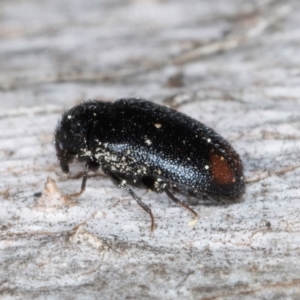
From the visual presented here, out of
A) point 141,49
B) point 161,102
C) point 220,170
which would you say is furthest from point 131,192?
point 141,49

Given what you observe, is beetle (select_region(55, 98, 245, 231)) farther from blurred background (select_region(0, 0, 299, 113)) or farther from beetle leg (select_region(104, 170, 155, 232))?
blurred background (select_region(0, 0, 299, 113))

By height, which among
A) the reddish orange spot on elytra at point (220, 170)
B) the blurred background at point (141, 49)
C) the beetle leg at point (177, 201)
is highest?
the blurred background at point (141, 49)

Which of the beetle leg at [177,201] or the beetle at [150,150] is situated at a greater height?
the beetle at [150,150]

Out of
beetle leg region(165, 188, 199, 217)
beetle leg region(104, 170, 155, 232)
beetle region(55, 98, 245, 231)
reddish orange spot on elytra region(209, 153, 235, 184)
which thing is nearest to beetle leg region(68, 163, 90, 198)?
beetle region(55, 98, 245, 231)

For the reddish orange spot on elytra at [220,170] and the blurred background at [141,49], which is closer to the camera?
the reddish orange spot on elytra at [220,170]

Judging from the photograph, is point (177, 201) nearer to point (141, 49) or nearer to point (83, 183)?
point (83, 183)

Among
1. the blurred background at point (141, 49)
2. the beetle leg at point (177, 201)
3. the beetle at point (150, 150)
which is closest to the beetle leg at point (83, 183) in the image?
the beetle at point (150, 150)

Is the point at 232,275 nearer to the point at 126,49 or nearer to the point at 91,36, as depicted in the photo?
the point at 126,49

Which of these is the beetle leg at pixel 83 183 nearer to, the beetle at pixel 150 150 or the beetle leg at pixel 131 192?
the beetle at pixel 150 150
